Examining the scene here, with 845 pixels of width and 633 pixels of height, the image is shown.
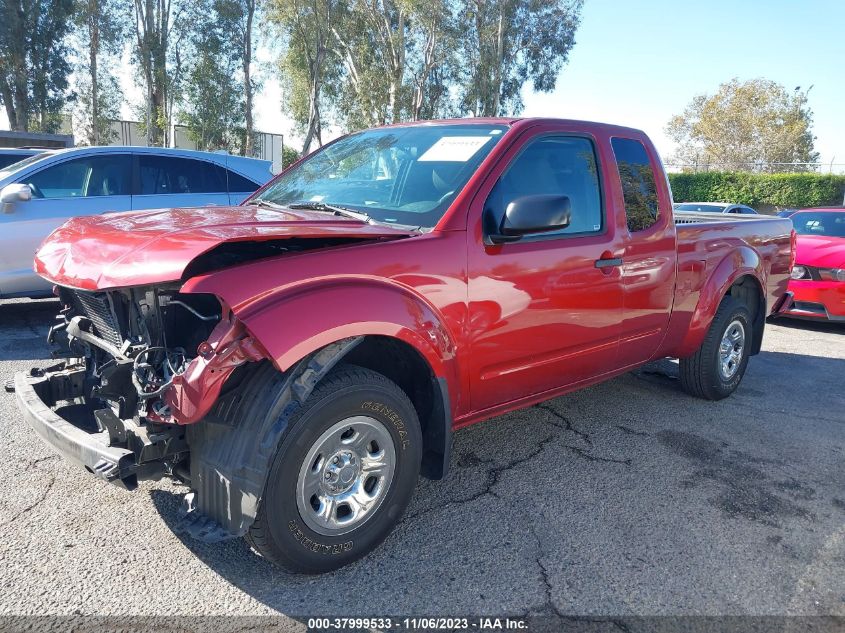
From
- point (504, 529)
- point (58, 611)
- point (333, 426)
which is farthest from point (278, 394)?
point (504, 529)

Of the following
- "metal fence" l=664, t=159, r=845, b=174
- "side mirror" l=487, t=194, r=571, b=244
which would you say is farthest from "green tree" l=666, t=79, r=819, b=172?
"side mirror" l=487, t=194, r=571, b=244

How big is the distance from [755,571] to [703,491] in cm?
78

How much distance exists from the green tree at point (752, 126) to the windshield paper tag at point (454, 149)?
47801 mm

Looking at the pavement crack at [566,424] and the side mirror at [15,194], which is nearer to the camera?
the pavement crack at [566,424]

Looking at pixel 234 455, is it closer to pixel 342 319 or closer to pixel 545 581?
pixel 342 319

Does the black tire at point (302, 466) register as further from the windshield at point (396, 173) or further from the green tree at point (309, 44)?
the green tree at point (309, 44)

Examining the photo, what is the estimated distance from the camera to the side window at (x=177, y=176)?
7457 millimetres

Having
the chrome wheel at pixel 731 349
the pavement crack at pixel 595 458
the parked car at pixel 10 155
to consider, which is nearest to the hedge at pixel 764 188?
the chrome wheel at pixel 731 349

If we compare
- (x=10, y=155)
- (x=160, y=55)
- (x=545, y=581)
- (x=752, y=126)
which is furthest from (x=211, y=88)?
(x=752, y=126)

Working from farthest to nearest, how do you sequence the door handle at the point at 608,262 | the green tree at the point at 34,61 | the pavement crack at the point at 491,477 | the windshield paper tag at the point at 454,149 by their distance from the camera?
1. the green tree at the point at 34,61
2. the door handle at the point at 608,262
3. the windshield paper tag at the point at 454,149
4. the pavement crack at the point at 491,477

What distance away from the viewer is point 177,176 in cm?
768

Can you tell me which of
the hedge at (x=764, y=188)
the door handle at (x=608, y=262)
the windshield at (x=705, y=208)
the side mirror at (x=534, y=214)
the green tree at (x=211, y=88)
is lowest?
the door handle at (x=608, y=262)

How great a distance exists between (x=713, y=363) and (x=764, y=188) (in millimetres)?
31637

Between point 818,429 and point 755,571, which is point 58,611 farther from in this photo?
point 818,429
